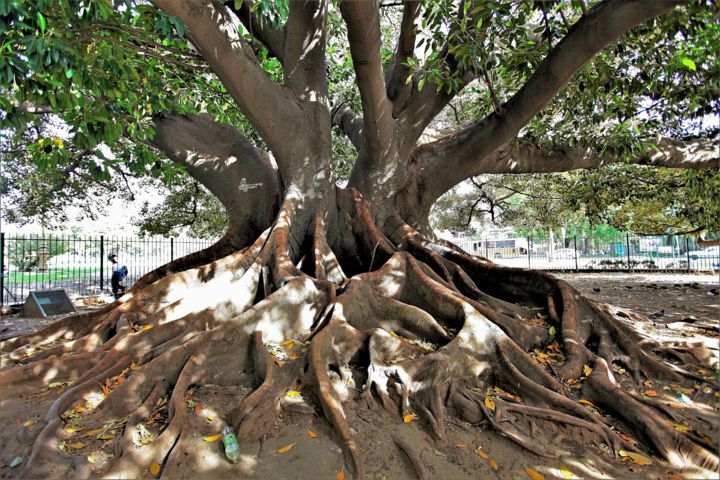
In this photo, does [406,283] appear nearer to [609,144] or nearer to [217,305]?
[217,305]

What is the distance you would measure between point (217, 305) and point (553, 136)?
584 centimetres

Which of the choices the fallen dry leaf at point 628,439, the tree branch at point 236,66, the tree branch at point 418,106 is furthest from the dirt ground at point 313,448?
the tree branch at point 418,106

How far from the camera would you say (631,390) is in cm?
308

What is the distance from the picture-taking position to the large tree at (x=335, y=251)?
270 cm

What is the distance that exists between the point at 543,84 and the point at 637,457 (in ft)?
12.1

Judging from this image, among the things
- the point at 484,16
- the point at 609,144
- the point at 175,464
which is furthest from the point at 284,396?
the point at 609,144

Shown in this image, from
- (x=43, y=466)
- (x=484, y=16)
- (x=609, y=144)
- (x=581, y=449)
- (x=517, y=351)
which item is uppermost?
(x=484, y=16)

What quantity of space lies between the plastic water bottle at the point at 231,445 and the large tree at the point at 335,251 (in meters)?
0.07

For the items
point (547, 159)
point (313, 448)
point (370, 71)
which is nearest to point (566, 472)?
point (313, 448)

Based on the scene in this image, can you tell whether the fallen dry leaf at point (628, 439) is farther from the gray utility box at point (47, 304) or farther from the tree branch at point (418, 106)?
the gray utility box at point (47, 304)

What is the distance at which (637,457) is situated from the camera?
2.38 m

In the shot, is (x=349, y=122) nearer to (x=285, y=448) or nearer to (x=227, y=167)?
(x=227, y=167)

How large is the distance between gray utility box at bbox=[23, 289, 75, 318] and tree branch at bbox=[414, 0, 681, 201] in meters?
7.68

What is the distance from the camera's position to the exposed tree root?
2.45 meters
